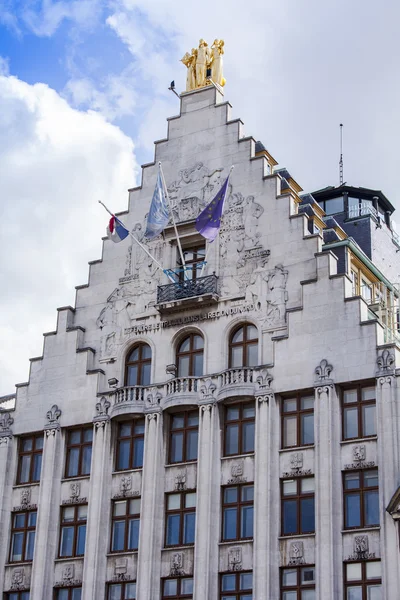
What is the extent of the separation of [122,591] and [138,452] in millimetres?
5355

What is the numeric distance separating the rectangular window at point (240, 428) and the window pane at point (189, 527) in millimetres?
2670

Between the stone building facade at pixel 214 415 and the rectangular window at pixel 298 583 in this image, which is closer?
the rectangular window at pixel 298 583

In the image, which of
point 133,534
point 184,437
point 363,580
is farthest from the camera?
point 184,437

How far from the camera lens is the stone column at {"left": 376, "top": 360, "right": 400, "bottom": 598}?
37.7 metres

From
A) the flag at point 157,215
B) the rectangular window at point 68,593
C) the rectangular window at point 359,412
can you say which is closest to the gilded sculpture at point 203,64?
the flag at point 157,215

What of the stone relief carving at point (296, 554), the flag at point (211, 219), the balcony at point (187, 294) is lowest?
the stone relief carving at point (296, 554)

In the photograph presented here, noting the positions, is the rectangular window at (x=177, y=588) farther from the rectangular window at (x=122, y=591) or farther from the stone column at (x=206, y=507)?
the rectangular window at (x=122, y=591)

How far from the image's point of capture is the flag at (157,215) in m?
46.0

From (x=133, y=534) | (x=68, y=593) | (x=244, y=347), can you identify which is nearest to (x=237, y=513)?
(x=133, y=534)

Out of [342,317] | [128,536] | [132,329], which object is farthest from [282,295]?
[128,536]

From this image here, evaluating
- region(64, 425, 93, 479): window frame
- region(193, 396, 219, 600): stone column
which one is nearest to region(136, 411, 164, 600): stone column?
region(193, 396, 219, 600): stone column

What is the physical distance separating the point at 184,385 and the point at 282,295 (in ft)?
16.8

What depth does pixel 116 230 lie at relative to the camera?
157 feet

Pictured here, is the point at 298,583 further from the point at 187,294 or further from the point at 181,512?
the point at 187,294
